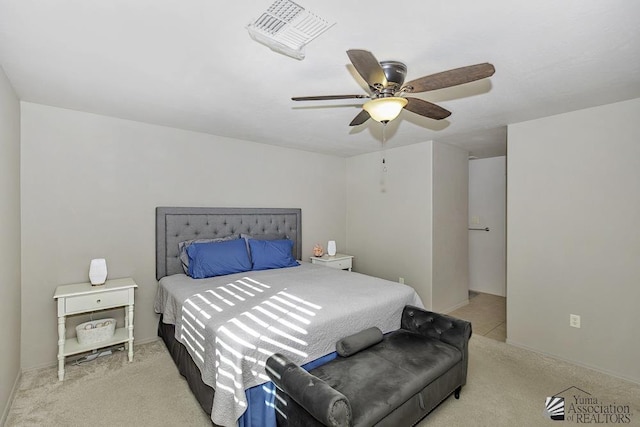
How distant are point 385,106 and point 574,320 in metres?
2.82

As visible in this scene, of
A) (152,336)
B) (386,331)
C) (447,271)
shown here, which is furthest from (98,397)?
(447,271)

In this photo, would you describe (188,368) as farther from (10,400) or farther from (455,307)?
(455,307)

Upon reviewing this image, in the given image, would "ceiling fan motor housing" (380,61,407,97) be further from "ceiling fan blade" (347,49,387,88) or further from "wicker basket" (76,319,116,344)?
"wicker basket" (76,319,116,344)

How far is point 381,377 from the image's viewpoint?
5.95 ft

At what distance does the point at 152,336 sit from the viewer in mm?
3238

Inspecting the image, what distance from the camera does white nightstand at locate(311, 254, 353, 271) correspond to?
4.29m

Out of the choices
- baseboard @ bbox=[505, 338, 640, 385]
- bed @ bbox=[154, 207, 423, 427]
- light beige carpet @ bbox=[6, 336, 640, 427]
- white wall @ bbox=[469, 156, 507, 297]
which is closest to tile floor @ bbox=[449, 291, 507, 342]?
baseboard @ bbox=[505, 338, 640, 385]

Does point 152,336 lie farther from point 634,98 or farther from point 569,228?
point 634,98

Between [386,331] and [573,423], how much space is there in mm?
1333

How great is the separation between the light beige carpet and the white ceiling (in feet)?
7.70

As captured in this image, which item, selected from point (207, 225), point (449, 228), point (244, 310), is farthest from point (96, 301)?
point (449, 228)

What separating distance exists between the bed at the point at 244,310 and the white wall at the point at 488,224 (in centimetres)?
305

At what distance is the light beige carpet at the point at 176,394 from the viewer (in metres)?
2.04

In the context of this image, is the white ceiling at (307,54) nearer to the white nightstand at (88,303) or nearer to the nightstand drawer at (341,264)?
the white nightstand at (88,303)
